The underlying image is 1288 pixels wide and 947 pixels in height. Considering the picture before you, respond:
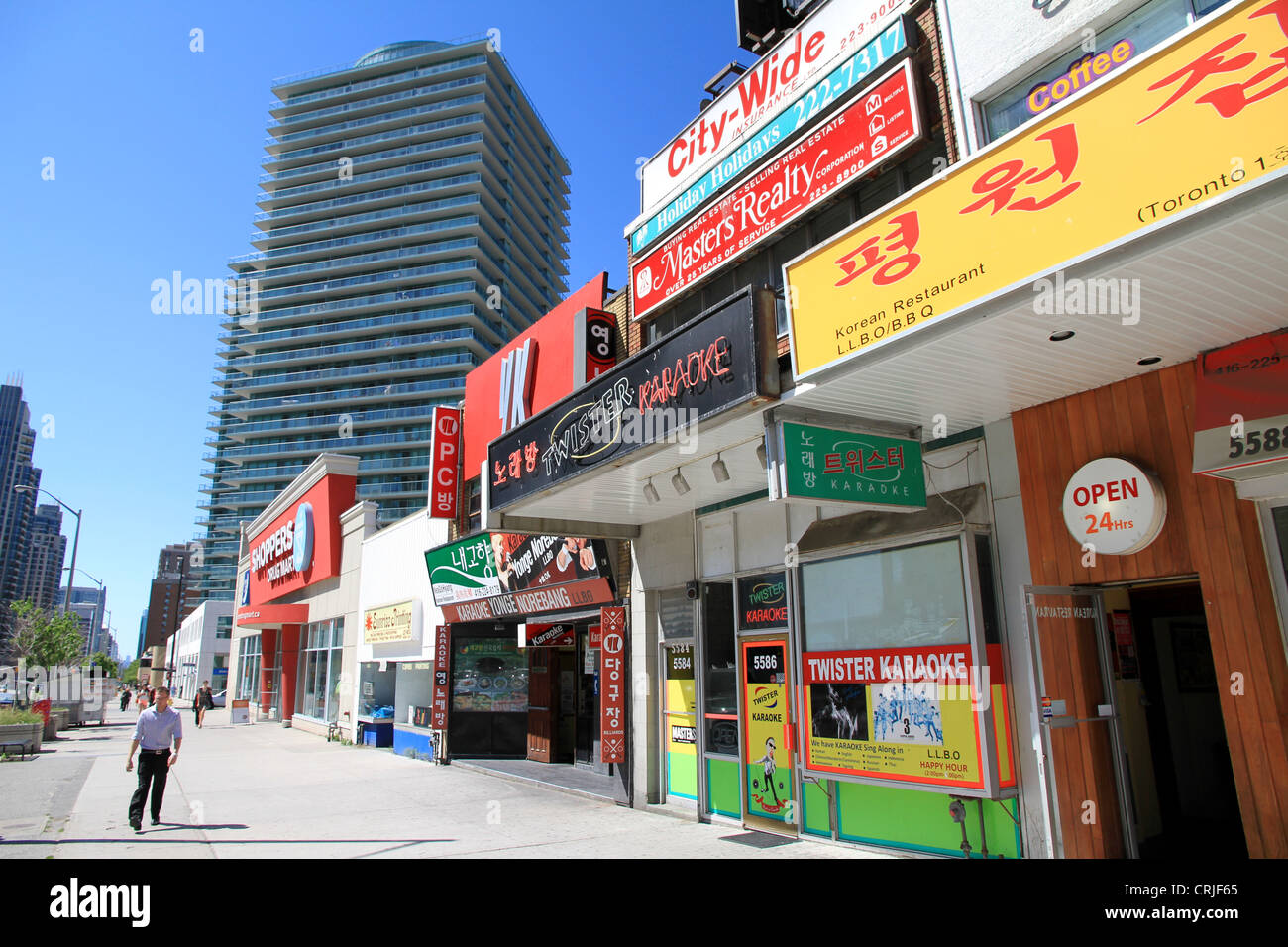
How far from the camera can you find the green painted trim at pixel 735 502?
32.0 feet

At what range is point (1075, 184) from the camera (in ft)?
15.4

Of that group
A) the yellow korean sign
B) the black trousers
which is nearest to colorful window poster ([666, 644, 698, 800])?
the black trousers

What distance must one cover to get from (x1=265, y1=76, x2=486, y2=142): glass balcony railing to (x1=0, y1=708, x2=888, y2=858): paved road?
4591 inches

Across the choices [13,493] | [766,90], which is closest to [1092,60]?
[766,90]

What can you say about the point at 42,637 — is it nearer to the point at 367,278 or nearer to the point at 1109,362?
the point at 1109,362

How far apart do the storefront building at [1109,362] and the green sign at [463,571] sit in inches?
416

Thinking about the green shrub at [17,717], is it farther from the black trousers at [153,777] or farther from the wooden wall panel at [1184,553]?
the wooden wall panel at [1184,553]

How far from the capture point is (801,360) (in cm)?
652

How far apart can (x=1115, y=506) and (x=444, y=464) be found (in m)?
14.3

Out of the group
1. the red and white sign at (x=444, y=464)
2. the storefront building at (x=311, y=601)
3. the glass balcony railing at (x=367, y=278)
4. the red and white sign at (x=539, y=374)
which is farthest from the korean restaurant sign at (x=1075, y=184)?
the glass balcony railing at (x=367, y=278)
